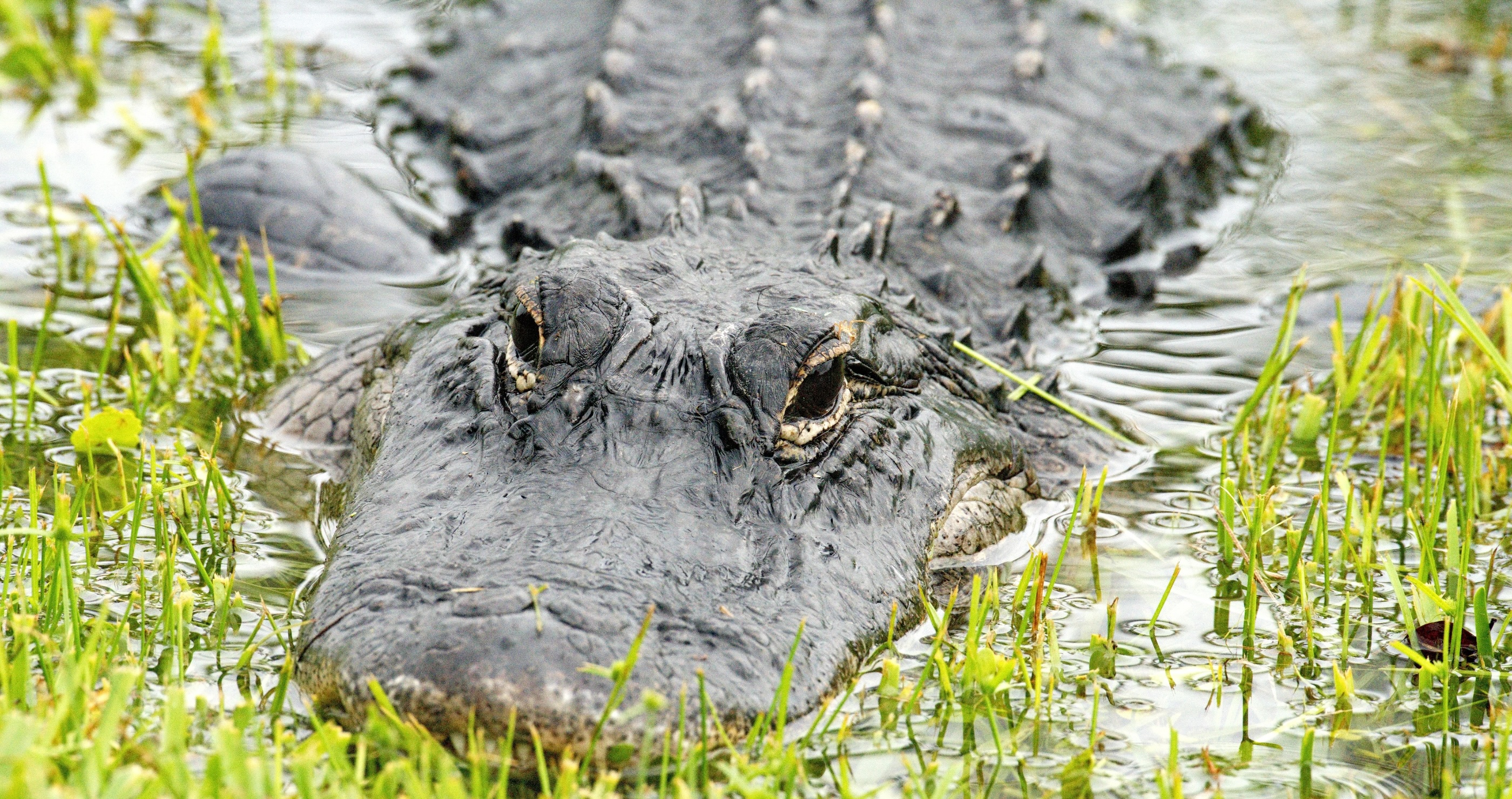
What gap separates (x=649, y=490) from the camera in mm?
2855

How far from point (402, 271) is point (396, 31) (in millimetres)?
3008

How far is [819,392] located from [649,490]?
1.75ft

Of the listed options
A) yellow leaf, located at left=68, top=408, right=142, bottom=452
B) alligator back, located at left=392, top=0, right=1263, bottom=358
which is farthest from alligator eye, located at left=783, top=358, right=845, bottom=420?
yellow leaf, located at left=68, top=408, right=142, bottom=452

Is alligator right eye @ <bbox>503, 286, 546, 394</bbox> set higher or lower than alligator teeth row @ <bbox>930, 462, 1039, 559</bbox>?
higher

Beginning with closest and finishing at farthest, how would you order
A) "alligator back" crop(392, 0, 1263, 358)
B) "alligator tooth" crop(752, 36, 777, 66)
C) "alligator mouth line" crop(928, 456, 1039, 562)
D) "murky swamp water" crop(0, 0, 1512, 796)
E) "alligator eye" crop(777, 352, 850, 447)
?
"murky swamp water" crop(0, 0, 1512, 796), "alligator eye" crop(777, 352, 850, 447), "alligator mouth line" crop(928, 456, 1039, 562), "alligator back" crop(392, 0, 1263, 358), "alligator tooth" crop(752, 36, 777, 66)

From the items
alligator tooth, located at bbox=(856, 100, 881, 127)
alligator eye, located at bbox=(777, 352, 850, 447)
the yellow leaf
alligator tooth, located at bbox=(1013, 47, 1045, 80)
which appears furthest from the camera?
alligator tooth, located at bbox=(1013, 47, 1045, 80)

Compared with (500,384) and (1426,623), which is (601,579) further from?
(1426,623)

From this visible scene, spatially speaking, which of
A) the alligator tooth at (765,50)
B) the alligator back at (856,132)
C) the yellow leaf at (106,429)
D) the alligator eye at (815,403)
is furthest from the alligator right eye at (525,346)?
the alligator tooth at (765,50)

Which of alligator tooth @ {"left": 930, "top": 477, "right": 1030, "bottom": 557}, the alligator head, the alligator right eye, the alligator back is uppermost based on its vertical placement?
the alligator back

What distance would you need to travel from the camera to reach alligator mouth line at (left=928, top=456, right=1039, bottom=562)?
348 cm

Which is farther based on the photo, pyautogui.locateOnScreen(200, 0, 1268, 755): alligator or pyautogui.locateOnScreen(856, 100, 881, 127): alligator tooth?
pyautogui.locateOnScreen(856, 100, 881, 127): alligator tooth

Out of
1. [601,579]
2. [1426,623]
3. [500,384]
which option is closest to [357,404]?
[500,384]

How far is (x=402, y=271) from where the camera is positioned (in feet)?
17.9

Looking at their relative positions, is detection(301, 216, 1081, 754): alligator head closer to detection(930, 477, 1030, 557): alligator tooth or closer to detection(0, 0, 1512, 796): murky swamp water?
detection(930, 477, 1030, 557): alligator tooth
